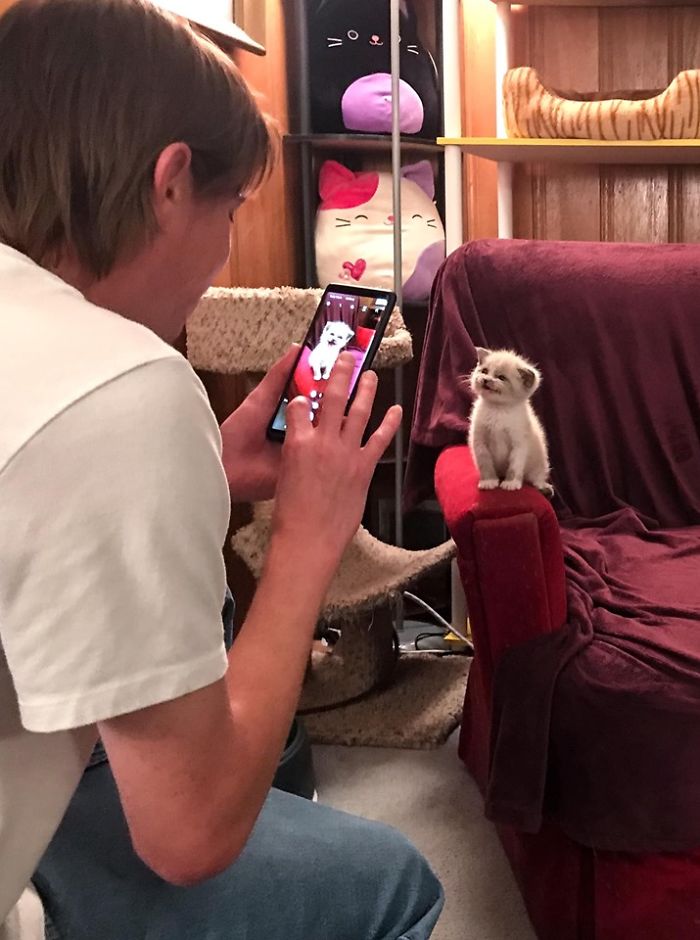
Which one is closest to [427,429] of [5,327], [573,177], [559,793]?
[559,793]

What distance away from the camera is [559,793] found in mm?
1254

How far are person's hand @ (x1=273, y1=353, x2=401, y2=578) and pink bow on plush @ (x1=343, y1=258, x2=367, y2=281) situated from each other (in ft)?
5.00

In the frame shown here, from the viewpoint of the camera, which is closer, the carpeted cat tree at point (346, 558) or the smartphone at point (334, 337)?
the smartphone at point (334, 337)

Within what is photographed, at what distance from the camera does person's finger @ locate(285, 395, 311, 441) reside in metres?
0.74

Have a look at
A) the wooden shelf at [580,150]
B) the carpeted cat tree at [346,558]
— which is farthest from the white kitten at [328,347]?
the wooden shelf at [580,150]

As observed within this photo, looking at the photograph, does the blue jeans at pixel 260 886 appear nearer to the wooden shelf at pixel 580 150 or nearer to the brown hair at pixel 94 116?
the brown hair at pixel 94 116

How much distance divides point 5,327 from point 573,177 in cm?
226

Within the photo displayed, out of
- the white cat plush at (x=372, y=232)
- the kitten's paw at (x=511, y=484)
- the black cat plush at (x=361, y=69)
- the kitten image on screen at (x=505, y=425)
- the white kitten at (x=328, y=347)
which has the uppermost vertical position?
the black cat plush at (x=361, y=69)

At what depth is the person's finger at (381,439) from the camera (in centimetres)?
78

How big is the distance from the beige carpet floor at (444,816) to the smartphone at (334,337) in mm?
856

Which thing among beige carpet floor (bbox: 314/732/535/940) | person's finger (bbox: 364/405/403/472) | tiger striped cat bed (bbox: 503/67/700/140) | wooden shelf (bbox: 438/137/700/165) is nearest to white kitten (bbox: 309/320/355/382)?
person's finger (bbox: 364/405/403/472)

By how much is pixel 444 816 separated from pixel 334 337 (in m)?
0.99

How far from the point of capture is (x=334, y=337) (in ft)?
3.48

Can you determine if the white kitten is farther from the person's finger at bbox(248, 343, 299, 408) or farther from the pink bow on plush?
the pink bow on plush
